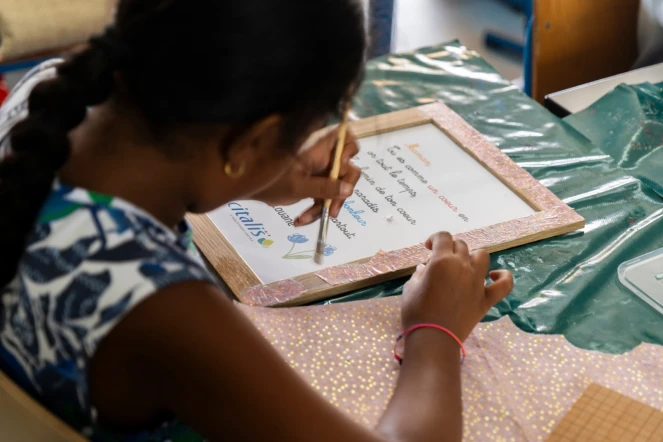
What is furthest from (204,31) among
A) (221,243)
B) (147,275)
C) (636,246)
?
(636,246)

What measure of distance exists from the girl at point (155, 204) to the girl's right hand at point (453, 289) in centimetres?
17

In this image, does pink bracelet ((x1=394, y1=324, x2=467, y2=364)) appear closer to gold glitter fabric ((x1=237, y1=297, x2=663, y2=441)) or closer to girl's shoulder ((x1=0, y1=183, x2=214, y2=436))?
gold glitter fabric ((x1=237, y1=297, x2=663, y2=441))

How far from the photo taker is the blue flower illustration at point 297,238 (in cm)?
98

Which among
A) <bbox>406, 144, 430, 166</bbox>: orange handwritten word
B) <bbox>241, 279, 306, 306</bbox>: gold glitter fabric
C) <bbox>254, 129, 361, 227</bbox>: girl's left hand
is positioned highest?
<bbox>254, 129, 361, 227</bbox>: girl's left hand

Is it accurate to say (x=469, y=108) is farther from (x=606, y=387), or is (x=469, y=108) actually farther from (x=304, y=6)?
(x=304, y=6)

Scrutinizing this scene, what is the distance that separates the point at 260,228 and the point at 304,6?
18.7 inches

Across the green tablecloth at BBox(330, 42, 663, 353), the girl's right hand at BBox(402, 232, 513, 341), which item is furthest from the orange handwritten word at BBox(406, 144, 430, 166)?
the girl's right hand at BBox(402, 232, 513, 341)

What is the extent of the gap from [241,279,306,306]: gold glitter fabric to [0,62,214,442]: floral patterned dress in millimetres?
267

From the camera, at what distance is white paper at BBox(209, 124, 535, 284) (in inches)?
37.6

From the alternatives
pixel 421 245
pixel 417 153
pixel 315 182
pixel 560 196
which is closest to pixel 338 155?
pixel 315 182

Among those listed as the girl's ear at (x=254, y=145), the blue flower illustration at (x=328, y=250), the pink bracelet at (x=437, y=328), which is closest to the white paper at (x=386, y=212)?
the blue flower illustration at (x=328, y=250)

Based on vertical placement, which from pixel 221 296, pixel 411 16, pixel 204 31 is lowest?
pixel 411 16

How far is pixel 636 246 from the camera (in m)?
0.99

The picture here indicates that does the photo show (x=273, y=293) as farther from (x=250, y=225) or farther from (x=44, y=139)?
(x=44, y=139)
